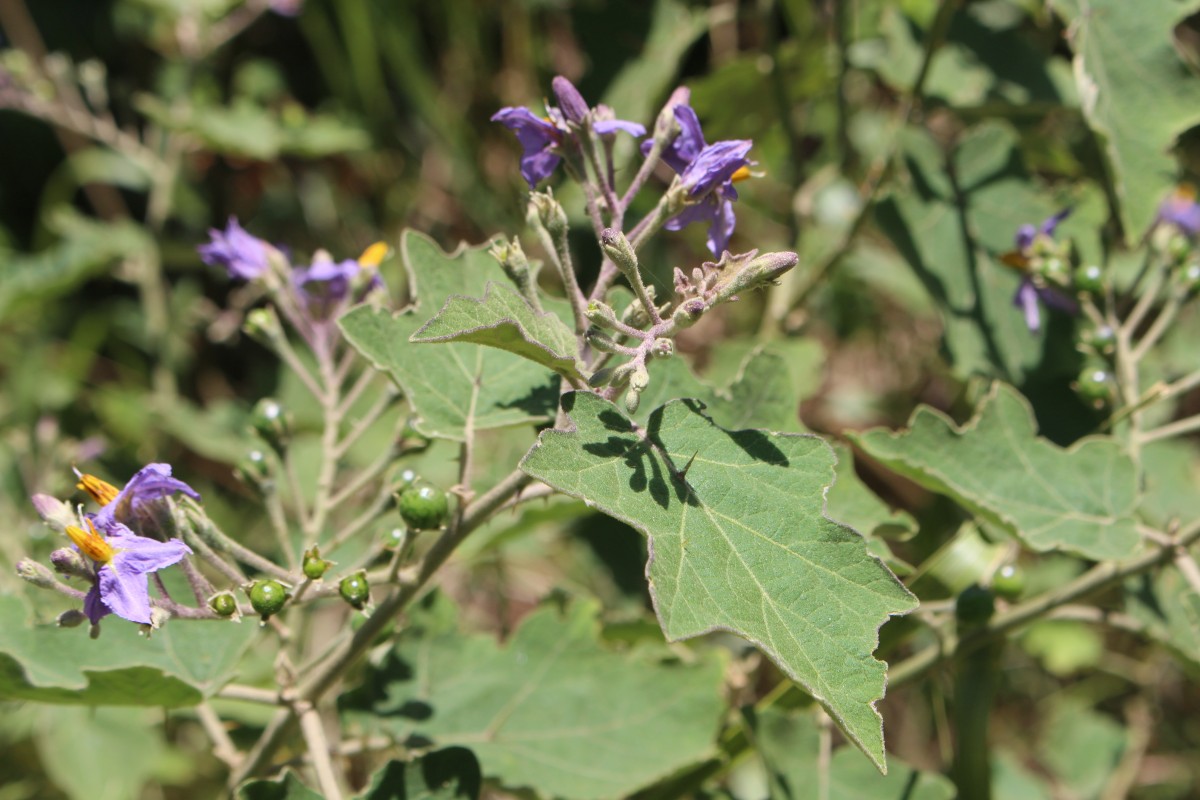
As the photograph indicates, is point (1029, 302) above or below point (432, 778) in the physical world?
above

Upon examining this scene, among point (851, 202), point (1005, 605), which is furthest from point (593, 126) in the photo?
point (851, 202)

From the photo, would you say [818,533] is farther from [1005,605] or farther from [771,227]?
[771,227]

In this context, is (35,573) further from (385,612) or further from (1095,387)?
(1095,387)

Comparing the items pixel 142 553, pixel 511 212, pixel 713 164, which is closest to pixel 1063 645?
pixel 511 212

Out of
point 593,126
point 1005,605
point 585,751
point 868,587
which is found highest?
point 593,126

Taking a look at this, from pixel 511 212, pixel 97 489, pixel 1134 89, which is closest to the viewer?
pixel 97 489

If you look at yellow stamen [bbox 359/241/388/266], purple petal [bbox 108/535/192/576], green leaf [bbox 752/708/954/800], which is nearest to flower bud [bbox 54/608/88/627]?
purple petal [bbox 108/535/192/576]
